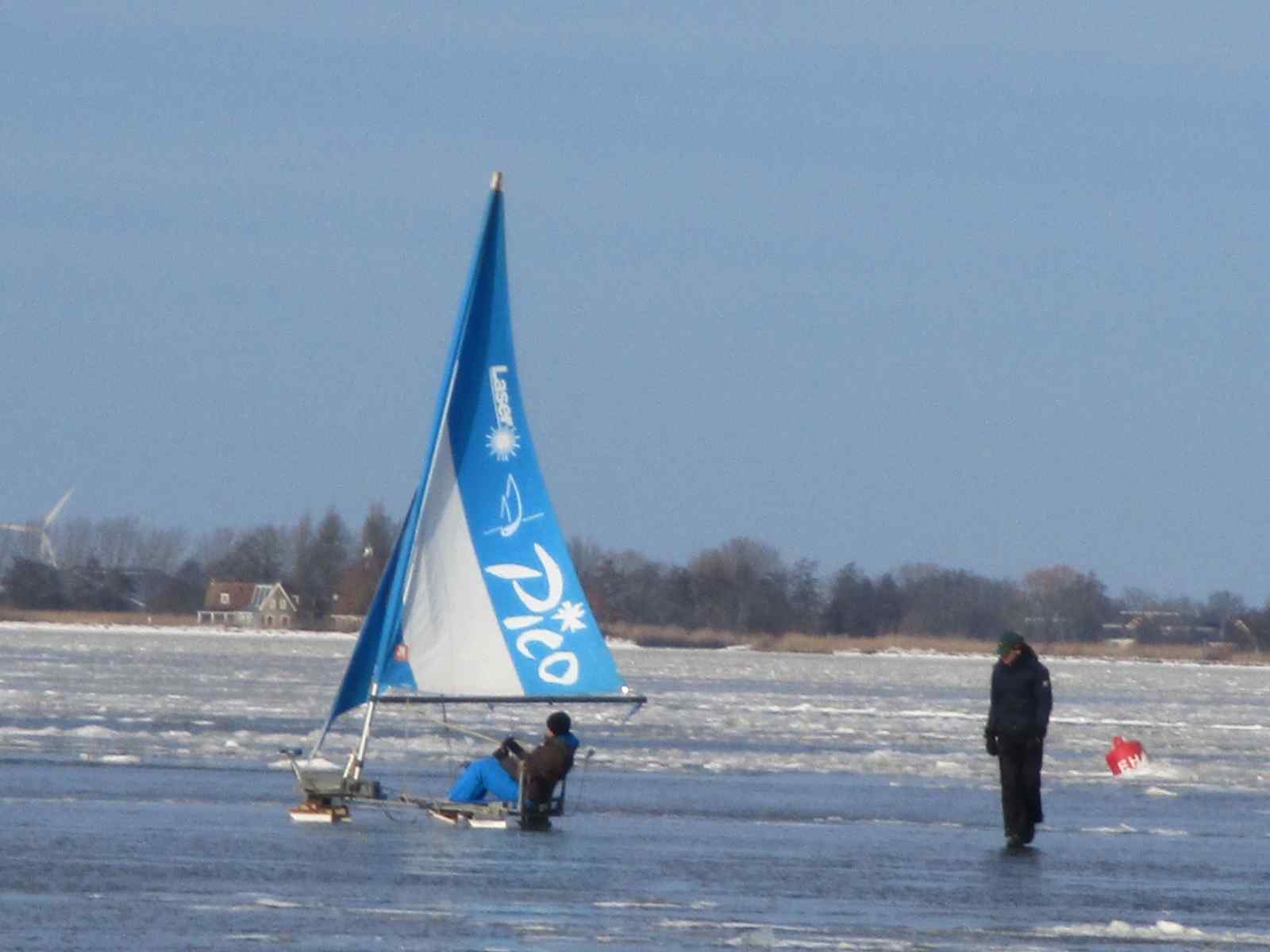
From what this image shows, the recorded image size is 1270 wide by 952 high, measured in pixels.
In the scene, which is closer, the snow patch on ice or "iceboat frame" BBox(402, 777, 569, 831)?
the snow patch on ice

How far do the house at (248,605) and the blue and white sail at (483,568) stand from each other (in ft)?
351

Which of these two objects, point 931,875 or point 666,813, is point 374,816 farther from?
point 931,875

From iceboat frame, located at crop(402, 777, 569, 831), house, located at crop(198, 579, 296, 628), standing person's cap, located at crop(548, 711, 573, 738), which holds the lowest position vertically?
iceboat frame, located at crop(402, 777, 569, 831)

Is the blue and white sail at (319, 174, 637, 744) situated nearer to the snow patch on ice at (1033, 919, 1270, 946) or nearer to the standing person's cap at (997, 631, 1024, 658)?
the standing person's cap at (997, 631, 1024, 658)

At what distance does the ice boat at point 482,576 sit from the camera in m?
16.7

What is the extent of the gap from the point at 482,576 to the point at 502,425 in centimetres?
103

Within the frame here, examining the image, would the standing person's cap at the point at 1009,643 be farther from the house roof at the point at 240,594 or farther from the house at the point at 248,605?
the house roof at the point at 240,594

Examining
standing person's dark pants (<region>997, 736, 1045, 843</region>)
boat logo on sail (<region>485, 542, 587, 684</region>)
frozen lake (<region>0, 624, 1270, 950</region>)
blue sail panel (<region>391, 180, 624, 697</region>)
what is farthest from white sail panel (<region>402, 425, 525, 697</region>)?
standing person's dark pants (<region>997, 736, 1045, 843</region>)

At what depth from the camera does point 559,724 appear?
51.2ft

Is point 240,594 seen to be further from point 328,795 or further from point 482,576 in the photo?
point 328,795

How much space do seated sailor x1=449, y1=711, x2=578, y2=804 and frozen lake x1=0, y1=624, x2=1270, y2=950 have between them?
1.33 ft

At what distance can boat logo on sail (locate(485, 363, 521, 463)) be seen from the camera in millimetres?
17422

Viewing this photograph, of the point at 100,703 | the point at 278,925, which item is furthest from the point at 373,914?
the point at 100,703

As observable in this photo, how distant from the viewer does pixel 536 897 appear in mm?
11961
